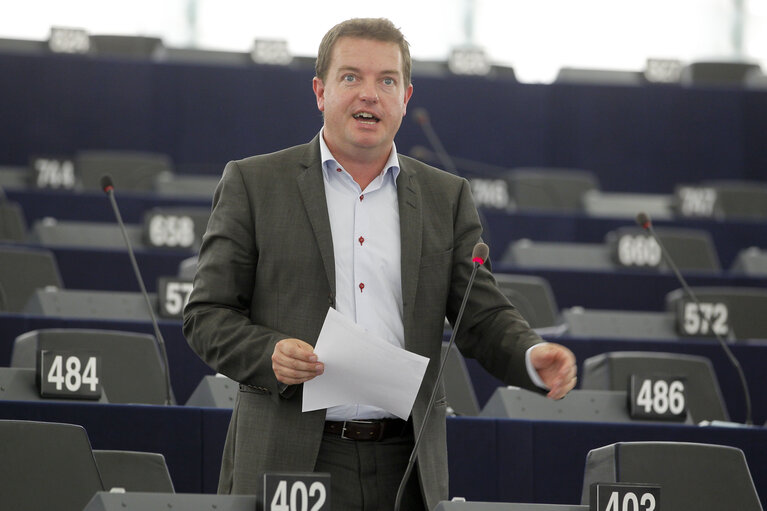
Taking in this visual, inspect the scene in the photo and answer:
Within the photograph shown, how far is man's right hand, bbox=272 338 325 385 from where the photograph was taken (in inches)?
90.3

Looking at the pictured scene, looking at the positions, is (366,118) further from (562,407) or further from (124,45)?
(124,45)

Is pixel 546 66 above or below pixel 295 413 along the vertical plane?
above

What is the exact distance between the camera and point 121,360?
460 cm

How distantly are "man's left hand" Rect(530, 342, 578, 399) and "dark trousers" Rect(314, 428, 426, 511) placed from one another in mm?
297

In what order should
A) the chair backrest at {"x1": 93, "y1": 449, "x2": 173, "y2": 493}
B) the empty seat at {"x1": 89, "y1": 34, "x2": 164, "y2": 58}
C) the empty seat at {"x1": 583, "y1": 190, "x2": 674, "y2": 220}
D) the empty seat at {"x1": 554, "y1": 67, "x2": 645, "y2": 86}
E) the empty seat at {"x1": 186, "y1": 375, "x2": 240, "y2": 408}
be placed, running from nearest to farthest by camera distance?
the chair backrest at {"x1": 93, "y1": 449, "x2": 173, "y2": 493} → the empty seat at {"x1": 186, "y1": 375, "x2": 240, "y2": 408} → the empty seat at {"x1": 583, "y1": 190, "x2": 674, "y2": 220} → the empty seat at {"x1": 89, "y1": 34, "x2": 164, "y2": 58} → the empty seat at {"x1": 554, "y1": 67, "x2": 645, "y2": 86}

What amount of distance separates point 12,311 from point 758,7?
8.91 m

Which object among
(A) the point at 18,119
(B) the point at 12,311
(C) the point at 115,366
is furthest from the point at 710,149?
(C) the point at 115,366

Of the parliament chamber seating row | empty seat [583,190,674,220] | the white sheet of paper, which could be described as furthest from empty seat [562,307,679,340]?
the white sheet of paper

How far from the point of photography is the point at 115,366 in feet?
15.1

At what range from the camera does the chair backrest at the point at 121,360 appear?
4.51m

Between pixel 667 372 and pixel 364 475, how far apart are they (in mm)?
2825

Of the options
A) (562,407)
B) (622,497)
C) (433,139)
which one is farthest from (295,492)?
(433,139)

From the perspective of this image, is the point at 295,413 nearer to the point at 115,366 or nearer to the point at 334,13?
the point at 115,366

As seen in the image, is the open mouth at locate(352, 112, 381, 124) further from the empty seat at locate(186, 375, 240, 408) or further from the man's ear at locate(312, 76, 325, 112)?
the empty seat at locate(186, 375, 240, 408)
